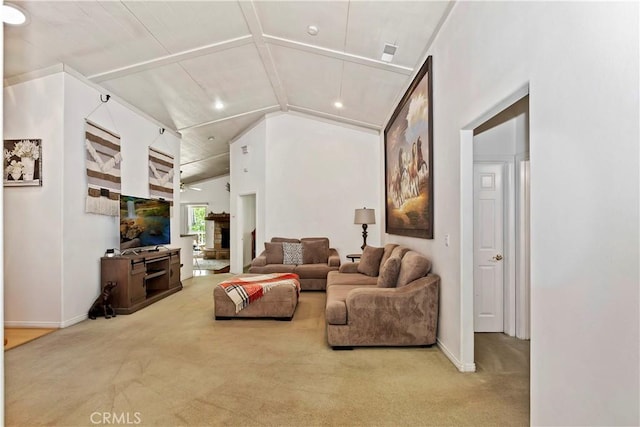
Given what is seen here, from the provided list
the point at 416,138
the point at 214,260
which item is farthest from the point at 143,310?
the point at 214,260

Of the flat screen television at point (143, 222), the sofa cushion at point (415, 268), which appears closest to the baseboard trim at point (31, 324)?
the flat screen television at point (143, 222)

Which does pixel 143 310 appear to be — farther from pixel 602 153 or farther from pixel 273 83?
pixel 602 153

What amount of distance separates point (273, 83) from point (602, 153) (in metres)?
5.00

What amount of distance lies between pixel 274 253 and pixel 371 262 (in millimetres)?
2213

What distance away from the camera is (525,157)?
3.49m

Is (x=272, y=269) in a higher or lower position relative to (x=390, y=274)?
lower

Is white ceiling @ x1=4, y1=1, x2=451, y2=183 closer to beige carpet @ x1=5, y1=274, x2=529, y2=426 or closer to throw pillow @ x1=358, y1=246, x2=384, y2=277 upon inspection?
throw pillow @ x1=358, y1=246, x2=384, y2=277

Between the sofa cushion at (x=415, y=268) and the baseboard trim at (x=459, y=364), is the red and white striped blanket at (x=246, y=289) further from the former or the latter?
the baseboard trim at (x=459, y=364)

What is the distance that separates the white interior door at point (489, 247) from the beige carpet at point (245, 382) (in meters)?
0.49

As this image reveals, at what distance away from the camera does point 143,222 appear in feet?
16.5

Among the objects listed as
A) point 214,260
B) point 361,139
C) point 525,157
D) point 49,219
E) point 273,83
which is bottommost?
point 214,260

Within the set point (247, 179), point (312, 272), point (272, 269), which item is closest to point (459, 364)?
point (312, 272)

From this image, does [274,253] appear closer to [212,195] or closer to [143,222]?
[143,222]

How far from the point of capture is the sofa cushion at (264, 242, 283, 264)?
6.30 m
